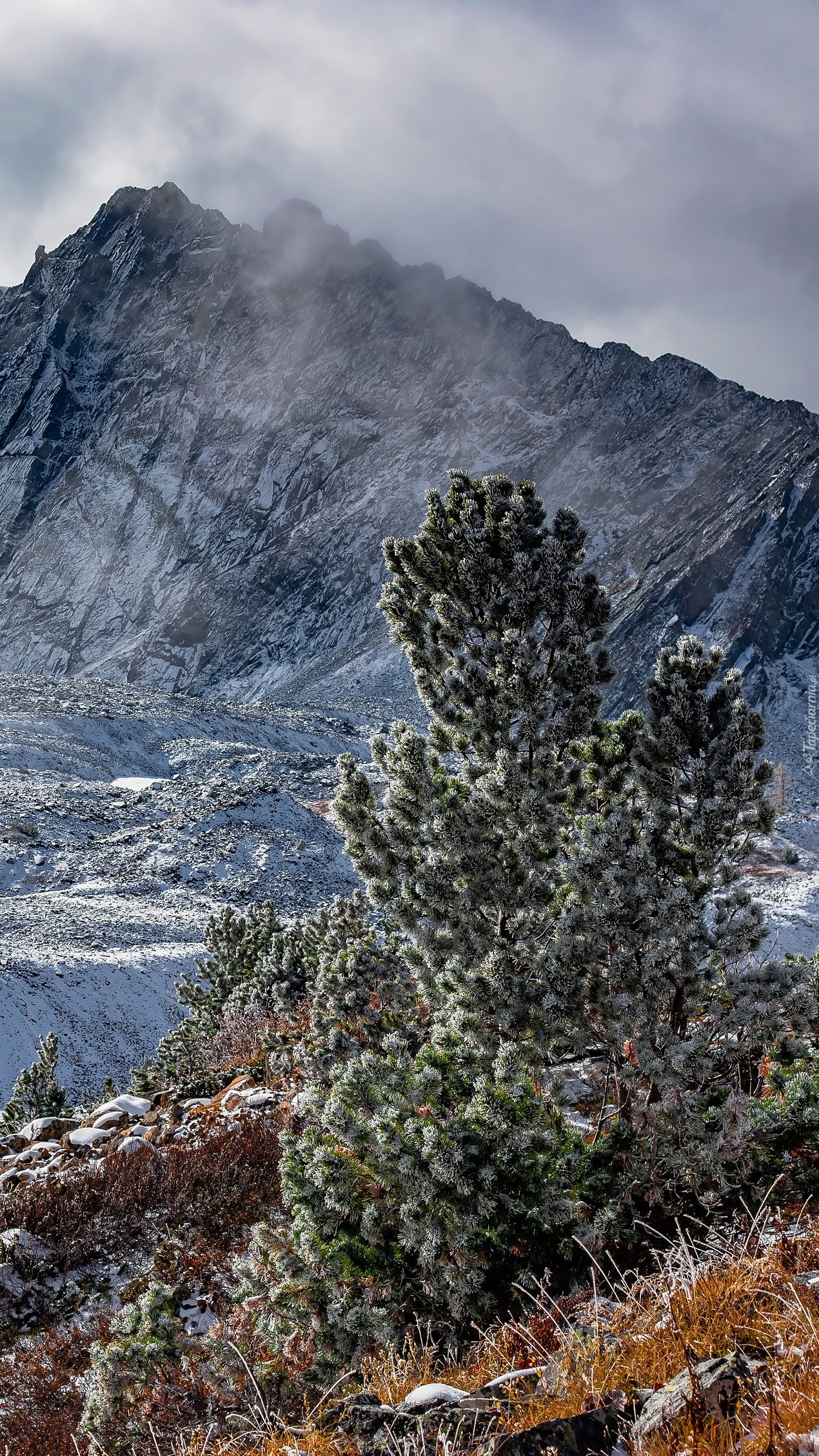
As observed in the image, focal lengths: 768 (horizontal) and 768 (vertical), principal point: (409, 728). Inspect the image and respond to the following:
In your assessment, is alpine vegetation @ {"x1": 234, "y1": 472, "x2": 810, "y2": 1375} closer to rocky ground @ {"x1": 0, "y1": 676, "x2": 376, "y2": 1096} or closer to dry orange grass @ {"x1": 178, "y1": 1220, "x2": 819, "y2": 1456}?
dry orange grass @ {"x1": 178, "y1": 1220, "x2": 819, "y2": 1456}

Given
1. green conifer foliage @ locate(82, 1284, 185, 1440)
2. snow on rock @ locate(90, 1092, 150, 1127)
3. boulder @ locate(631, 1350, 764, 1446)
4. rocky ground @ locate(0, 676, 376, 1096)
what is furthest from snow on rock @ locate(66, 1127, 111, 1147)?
boulder @ locate(631, 1350, 764, 1446)

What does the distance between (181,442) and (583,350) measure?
103m

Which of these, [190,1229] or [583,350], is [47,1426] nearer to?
[190,1229]

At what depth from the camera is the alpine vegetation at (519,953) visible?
4531 millimetres

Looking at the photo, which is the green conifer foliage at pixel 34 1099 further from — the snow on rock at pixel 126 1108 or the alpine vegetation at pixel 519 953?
the alpine vegetation at pixel 519 953

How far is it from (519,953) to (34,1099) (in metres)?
12.0

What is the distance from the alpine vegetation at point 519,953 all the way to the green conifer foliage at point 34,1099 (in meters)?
8.63

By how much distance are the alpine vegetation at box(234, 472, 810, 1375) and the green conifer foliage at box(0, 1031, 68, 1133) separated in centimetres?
863

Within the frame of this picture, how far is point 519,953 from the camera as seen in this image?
582 centimetres

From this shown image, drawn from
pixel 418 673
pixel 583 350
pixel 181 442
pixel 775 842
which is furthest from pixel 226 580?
pixel 418 673

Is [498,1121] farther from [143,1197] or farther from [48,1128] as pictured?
[48,1128]

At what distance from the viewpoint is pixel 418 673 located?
727 cm

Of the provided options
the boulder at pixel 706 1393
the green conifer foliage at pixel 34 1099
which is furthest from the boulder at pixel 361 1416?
the green conifer foliage at pixel 34 1099

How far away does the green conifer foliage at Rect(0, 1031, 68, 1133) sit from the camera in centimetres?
1345
